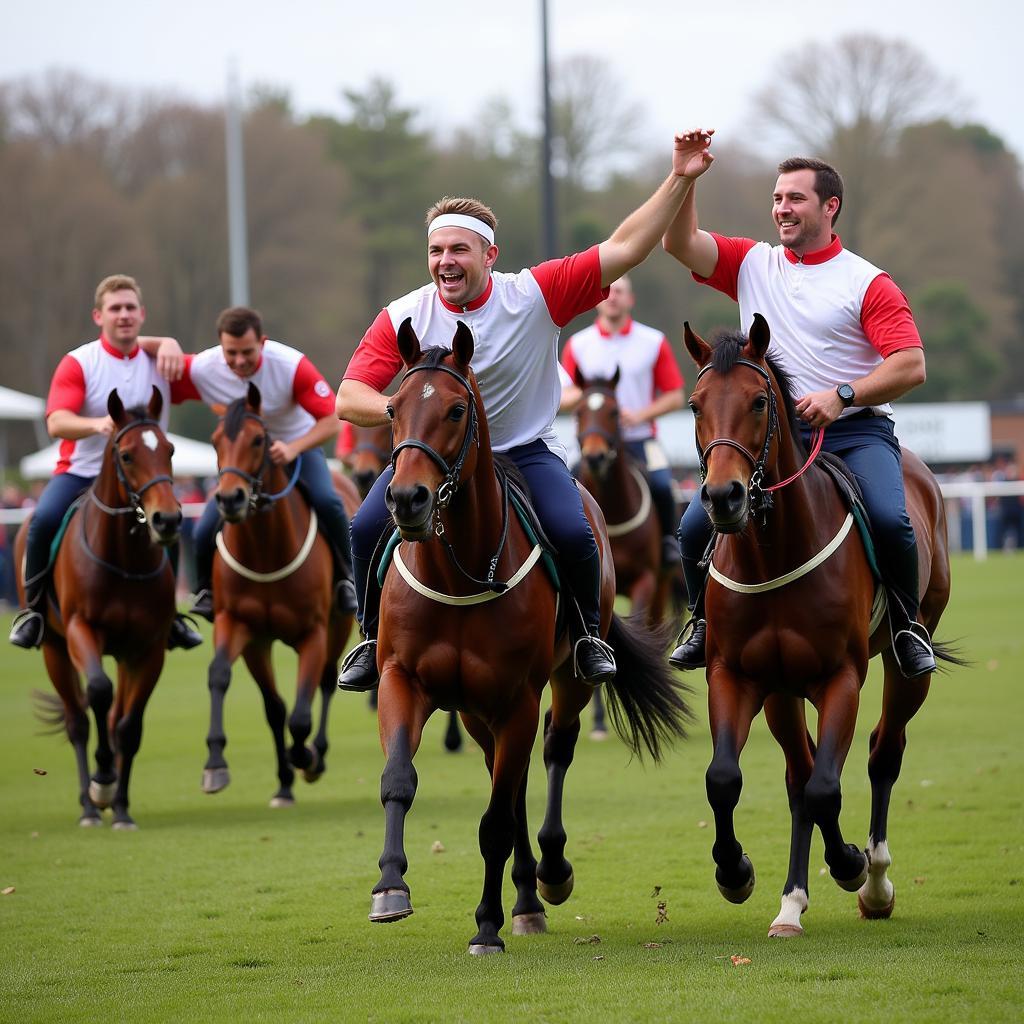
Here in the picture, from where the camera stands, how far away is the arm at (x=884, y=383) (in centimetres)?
646

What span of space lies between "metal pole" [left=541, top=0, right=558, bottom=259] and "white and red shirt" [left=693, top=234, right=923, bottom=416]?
58.4 ft

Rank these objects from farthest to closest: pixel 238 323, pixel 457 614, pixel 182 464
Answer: pixel 182 464 < pixel 238 323 < pixel 457 614

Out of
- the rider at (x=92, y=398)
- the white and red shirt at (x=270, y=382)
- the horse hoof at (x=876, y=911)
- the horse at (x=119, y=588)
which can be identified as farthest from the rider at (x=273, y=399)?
the horse hoof at (x=876, y=911)

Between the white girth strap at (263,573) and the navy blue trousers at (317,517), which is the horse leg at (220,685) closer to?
the white girth strap at (263,573)

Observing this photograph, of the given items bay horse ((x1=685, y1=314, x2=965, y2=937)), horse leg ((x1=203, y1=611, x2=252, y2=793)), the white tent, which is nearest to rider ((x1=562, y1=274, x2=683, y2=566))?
horse leg ((x1=203, y1=611, x2=252, y2=793))

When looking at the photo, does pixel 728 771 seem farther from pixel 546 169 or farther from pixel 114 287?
pixel 546 169

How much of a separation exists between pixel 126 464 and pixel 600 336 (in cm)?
566

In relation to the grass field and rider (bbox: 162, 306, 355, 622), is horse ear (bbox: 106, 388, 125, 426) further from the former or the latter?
the grass field

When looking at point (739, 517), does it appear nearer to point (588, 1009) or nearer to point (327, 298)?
point (588, 1009)

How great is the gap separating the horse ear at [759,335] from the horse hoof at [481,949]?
2.55 meters

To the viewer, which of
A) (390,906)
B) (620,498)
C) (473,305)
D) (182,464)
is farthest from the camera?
(182,464)

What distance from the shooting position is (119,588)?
10.1m

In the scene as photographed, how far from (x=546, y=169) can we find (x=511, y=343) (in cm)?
1970

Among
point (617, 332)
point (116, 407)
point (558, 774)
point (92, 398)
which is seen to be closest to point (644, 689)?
point (558, 774)
